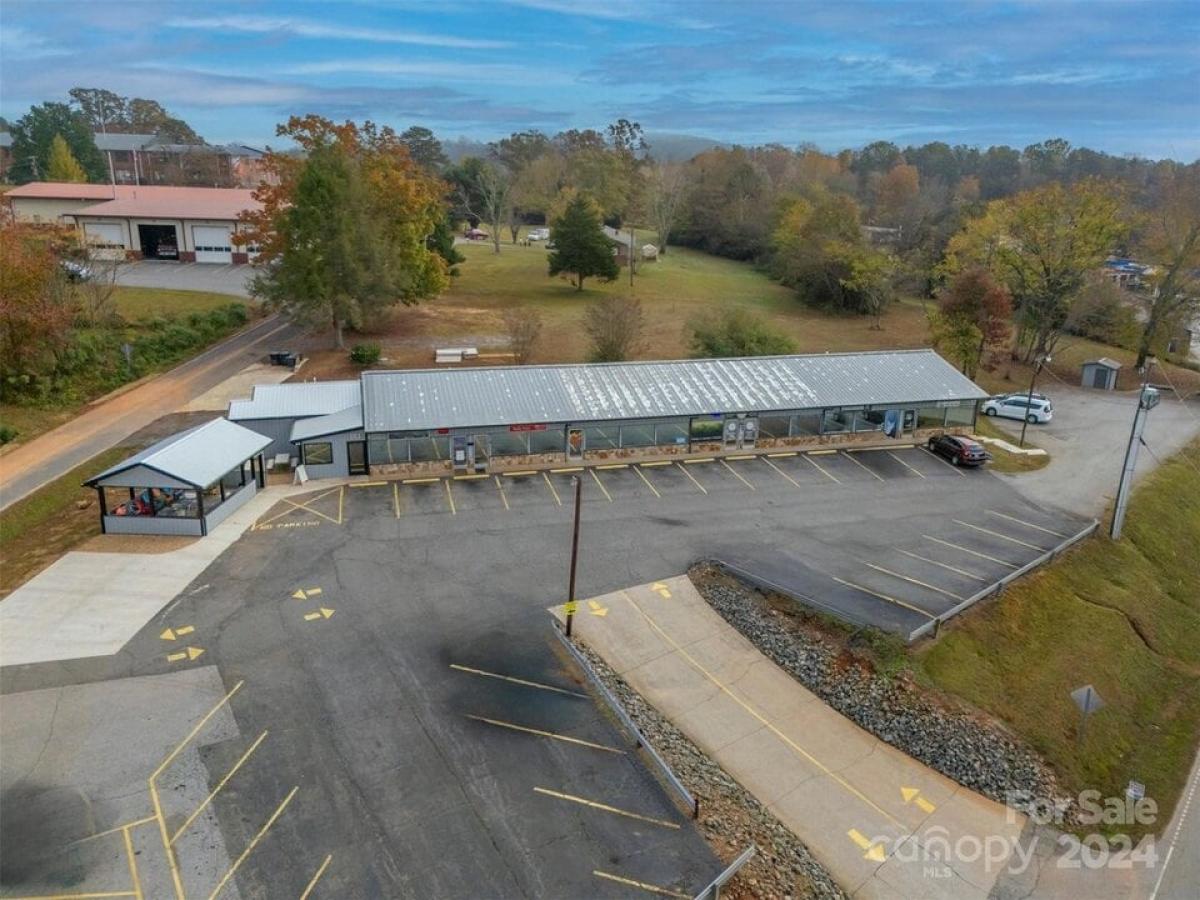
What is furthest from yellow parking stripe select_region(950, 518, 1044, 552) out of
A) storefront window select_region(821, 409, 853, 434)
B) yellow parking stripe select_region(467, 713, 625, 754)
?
yellow parking stripe select_region(467, 713, 625, 754)

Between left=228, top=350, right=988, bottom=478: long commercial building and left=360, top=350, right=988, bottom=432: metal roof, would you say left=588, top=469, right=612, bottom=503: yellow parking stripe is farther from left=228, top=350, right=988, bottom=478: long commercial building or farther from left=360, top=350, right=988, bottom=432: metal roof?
left=360, top=350, right=988, bottom=432: metal roof

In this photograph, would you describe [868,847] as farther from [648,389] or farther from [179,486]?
[648,389]

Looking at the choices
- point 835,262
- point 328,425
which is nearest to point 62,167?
point 328,425

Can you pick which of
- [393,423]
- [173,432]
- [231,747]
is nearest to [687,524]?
[393,423]

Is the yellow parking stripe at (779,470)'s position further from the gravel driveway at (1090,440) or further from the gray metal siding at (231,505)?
the gray metal siding at (231,505)

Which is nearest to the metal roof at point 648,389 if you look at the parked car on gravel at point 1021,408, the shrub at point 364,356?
the parked car on gravel at point 1021,408

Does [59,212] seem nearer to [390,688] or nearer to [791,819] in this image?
[390,688]
